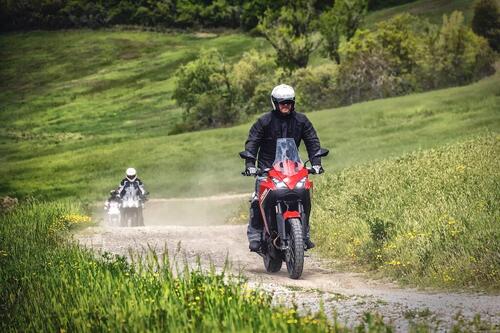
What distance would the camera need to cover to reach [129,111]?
10181 centimetres

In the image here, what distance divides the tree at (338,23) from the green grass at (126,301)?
238 feet

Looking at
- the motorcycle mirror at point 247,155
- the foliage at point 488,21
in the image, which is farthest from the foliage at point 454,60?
the motorcycle mirror at point 247,155

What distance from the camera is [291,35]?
85.7 meters

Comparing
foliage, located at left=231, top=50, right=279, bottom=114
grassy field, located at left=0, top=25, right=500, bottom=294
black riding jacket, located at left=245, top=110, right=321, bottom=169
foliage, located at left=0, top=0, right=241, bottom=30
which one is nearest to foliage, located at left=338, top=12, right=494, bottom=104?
grassy field, located at left=0, top=25, right=500, bottom=294

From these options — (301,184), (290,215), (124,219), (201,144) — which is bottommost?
(290,215)

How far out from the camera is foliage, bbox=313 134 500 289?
11805mm

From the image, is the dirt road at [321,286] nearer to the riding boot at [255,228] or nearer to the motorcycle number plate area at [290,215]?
the riding boot at [255,228]

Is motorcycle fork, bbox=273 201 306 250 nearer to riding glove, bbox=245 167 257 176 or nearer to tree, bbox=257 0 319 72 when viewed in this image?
riding glove, bbox=245 167 257 176

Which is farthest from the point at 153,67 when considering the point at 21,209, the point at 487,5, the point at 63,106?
the point at 21,209

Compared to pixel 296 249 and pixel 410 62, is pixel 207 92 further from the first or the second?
pixel 296 249

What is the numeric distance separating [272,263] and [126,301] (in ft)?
17.0

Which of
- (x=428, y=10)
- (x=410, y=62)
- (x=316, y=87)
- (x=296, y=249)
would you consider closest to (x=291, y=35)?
(x=316, y=87)

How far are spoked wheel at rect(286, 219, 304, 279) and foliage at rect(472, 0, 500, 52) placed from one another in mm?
67220

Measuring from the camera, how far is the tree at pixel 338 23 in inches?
3292
